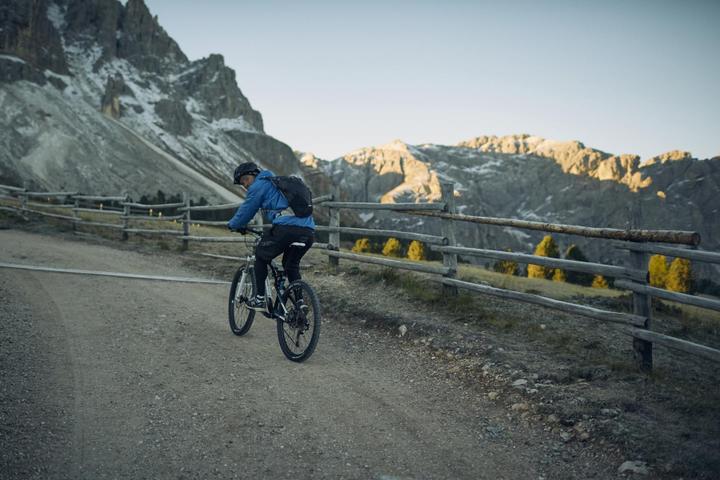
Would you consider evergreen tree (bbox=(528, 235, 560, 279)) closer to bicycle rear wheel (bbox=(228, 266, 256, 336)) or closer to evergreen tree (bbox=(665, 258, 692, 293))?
evergreen tree (bbox=(665, 258, 692, 293))

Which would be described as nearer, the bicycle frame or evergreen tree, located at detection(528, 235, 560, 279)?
the bicycle frame

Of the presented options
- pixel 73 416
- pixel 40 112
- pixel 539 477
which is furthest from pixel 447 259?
pixel 40 112

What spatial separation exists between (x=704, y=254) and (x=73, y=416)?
6136mm

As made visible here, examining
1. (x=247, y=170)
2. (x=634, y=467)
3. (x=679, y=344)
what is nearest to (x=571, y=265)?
(x=679, y=344)

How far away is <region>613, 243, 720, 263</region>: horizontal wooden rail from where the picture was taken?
465 centimetres

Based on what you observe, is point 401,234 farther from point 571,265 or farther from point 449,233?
point 571,265

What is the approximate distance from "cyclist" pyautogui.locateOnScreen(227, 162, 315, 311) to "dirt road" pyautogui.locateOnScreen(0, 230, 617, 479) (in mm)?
1088

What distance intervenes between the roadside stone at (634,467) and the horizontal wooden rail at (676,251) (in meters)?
2.07

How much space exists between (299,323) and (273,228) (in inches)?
48.5

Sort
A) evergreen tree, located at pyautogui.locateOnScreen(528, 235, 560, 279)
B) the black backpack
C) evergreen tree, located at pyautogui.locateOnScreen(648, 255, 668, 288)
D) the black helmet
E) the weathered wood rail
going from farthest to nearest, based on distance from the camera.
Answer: evergreen tree, located at pyautogui.locateOnScreen(528, 235, 560, 279) < evergreen tree, located at pyautogui.locateOnScreen(648, 255, 668, 288) < the black helmet < the black backpack < the weathered wood rail

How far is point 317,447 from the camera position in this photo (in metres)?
3.85

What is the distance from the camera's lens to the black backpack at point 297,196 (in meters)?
5.85

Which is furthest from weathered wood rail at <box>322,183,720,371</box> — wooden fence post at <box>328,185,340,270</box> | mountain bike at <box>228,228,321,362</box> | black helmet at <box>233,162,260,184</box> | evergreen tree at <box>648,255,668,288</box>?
evergreen tree at <box>648,255,668,288</box>

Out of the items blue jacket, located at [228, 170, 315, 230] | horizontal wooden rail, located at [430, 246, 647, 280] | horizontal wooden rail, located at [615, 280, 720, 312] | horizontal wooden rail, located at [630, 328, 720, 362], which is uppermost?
blue jacket, located at [228, 170, 315, 230]
